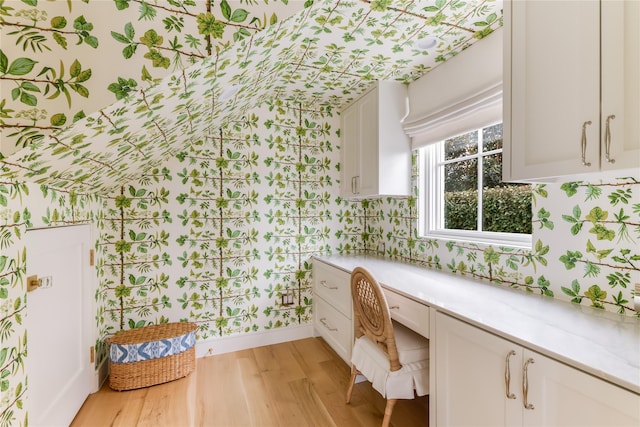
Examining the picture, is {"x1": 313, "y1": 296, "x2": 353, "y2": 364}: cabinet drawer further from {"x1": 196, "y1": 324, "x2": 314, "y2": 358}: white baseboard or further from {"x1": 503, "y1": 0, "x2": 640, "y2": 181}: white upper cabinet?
{"x1": 503, "y1": 0, "x2": 640, "y2": 181}: white upper cabinet

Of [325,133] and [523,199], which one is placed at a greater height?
[325,133]

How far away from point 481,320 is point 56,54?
5.75 feet

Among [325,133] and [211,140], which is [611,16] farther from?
[211,140]

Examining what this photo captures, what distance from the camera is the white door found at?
133 cm

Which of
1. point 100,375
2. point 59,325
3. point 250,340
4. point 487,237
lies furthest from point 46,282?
point 487,237

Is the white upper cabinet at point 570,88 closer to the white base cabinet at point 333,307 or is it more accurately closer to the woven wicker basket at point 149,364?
the white base cabinet at point 333,307

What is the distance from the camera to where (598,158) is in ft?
2.93

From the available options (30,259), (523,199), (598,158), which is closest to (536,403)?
(598,158)

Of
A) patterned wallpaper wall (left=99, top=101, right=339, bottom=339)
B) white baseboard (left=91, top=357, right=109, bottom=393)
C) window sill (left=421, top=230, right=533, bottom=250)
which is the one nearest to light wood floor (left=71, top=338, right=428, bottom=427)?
white baseboard (left=91, top=357, right=109, bottom=393)

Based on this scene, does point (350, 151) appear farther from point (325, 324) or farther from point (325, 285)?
point (325, 324)

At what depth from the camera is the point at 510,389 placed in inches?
38.9

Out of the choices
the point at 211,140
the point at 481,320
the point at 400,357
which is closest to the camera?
the point at 481,320

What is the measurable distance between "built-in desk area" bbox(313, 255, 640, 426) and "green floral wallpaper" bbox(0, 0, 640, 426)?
29cm

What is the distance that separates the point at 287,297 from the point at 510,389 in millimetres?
2000
